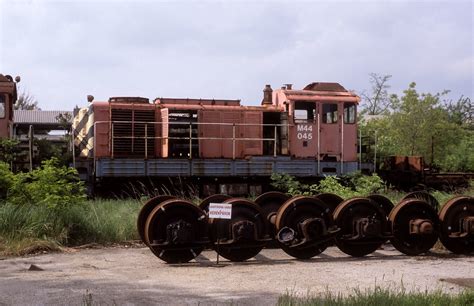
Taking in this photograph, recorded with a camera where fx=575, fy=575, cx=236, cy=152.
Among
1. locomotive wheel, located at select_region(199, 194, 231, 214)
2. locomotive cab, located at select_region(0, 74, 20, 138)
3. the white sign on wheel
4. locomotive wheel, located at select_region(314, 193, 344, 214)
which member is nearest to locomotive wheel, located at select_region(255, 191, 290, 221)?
locomotive wheel, located at select_region(199, 194, 231, 214)

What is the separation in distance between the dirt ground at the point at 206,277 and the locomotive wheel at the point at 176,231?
0.76 ft

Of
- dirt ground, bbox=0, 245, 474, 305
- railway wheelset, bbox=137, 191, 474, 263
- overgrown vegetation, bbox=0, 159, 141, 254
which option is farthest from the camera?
overgrown vegetation, bbox=0, 159, 141, 254

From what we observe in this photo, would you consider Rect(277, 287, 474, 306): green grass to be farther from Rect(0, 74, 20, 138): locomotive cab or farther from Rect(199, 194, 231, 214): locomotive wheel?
Rect(0, 74, 20, 138): locomotive cab

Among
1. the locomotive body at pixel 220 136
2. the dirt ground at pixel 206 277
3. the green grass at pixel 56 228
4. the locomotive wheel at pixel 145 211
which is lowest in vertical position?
the dirt ground at pixel 206 277

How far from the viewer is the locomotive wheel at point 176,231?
8.80m

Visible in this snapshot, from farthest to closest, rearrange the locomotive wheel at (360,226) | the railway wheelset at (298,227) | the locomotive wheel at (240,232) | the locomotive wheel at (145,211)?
1. the locomotive wheel at (360,226)
2. the locomotive wheel at (145,211)
3. the locomotive wheel at (240,232)
4. the railway wheelset at (298,227)

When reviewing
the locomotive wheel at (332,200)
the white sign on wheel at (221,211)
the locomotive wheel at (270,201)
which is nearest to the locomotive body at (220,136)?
the locomotive wheel at (332,200)

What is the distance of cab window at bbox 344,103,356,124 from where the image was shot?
18.2 m

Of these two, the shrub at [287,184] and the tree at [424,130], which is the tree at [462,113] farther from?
the shrub at [287,184]

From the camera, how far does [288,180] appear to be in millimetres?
15102

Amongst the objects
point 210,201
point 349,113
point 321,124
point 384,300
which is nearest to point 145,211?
point 210,201

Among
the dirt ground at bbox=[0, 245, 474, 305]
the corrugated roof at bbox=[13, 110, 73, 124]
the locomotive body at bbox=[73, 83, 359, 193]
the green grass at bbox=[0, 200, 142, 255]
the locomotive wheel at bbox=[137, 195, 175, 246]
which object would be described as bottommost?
the dirt ground at bbox=[0, 245, 474, 305]

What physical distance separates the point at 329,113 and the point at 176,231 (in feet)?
33.9

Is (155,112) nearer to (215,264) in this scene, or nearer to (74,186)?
(74,186)
